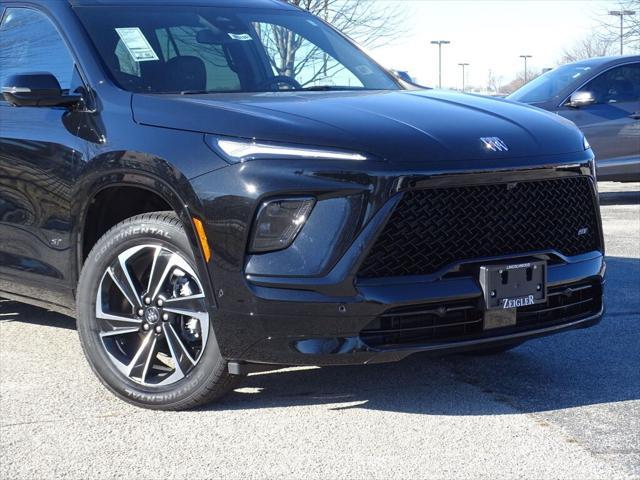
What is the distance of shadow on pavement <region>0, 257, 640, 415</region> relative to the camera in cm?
439

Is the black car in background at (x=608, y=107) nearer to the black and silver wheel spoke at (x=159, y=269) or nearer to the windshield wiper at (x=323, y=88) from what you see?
the windshield wiper at (x=323, y=88)

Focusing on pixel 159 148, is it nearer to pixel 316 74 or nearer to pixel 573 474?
pixel 316 74

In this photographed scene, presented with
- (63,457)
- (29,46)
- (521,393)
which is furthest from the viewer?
(29,46)

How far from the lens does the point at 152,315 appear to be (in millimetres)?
4367

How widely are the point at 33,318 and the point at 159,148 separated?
2.37 m

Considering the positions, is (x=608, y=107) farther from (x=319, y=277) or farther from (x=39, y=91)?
(x=319, y=277)

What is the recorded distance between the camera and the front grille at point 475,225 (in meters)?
3.95

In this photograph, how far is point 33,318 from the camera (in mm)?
6172

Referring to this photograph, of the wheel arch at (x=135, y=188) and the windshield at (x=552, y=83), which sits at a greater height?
the wheel arch at (x=135, y=188)

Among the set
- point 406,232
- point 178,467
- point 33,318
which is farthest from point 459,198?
point 33,318

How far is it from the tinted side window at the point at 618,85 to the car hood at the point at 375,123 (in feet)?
25.6

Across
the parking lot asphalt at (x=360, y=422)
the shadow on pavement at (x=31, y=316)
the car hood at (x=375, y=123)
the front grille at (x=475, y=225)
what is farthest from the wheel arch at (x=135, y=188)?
the shadow on pavement at (x=31, y=316)

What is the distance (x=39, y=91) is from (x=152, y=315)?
1.12 m

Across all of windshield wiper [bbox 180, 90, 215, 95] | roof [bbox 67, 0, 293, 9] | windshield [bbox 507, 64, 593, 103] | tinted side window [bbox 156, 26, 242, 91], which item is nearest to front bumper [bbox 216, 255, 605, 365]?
windshield wiper [bbox 180, 90, 215, 95]
